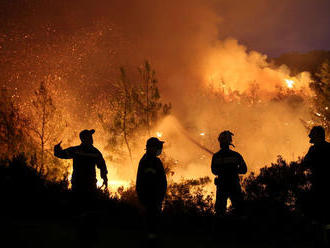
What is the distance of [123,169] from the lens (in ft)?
67.8

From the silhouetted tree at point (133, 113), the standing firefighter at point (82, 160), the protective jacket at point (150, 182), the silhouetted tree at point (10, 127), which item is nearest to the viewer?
the protective jacket at point (150, 182)

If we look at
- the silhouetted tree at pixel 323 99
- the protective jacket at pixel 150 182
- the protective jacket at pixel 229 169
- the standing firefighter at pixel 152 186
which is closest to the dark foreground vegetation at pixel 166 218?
the protective jacket at pixel 229 169

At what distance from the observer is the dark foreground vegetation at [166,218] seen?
4543 millimetres

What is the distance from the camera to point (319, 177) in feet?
13.7

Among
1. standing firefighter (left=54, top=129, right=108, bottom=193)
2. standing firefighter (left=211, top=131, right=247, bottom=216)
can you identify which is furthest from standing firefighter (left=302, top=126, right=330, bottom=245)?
standing firefighter (left=54, top=129, right=108, bottom=193)

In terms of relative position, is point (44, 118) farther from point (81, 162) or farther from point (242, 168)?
point (242, 168)

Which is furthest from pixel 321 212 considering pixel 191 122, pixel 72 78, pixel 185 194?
pixel 191 122

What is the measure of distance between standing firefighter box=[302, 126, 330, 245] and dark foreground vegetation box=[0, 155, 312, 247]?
3.73 ft

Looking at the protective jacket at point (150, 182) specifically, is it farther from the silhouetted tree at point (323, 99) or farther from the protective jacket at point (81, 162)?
the silhouetted tree at point (323, 99)

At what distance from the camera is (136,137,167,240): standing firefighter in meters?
3.82

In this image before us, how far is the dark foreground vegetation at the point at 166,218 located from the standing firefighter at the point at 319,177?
3.73 feet

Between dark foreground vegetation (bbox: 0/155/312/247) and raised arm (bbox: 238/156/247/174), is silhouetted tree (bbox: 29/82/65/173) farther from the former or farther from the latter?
raised arm (bbox: 238/156/247/174)

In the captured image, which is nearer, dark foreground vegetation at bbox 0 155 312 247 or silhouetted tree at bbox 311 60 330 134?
dark foreground vegetation at bbox 0 155 312 247

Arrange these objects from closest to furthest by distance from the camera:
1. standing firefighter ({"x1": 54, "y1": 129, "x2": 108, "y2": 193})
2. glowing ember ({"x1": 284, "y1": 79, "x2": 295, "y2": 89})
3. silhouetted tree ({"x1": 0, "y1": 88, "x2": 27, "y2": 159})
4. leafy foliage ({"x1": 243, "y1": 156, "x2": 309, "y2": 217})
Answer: standing firefighter ({"x1": 54, "y1": 129, "x2": 108, "y2": 193}) → leafy foliage ({"x1": 243, "y1": 156, "x2": 309, "y2": 217}) → silhouetted tree ({"x1": 0, "y1": 88, "x2": 27, "y2": 159}) → glowing ember ({"x1": 284, "y1": 79, "x2": 295, "y2": 89})
